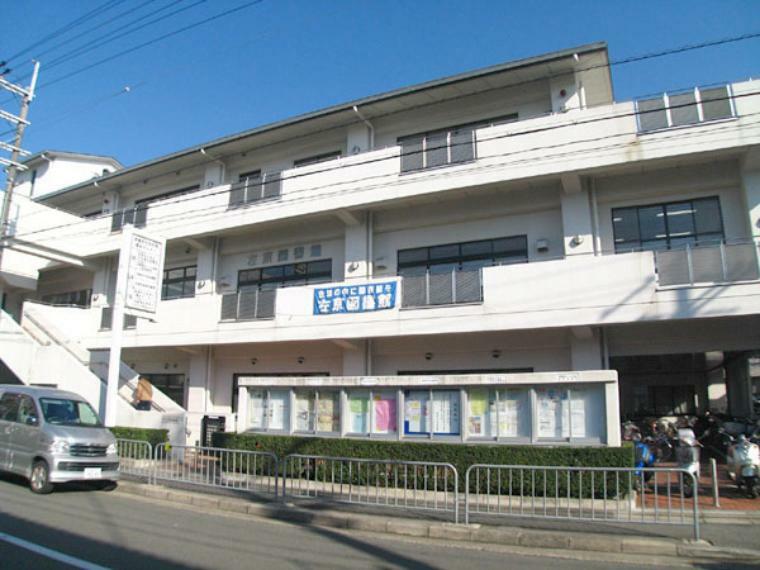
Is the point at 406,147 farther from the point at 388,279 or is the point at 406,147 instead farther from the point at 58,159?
the point at 58,159

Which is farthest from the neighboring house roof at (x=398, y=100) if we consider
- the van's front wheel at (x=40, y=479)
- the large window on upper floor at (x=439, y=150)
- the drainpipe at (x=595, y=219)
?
the van's front wheel at (x=40, y=479)

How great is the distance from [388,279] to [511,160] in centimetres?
478

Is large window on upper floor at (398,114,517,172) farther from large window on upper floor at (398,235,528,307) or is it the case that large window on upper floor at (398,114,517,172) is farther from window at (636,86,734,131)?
window at (636,86,734,131)

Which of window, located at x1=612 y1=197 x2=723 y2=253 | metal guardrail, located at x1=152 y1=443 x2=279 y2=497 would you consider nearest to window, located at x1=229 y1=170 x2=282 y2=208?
metal guardrail, located at x1=152 y1=443 x2=279 y2=497

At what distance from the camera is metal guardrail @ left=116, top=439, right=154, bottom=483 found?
491 inches

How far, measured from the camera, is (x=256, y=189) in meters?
19.8

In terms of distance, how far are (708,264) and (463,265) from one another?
6639mm

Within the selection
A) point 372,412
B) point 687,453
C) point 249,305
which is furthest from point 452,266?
point 687,453

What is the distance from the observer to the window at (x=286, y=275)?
19.8 metres

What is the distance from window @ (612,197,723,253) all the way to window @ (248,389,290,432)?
9.80m

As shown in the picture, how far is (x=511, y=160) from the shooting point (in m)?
15.5

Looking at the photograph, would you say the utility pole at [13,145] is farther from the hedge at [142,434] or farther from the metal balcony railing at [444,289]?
the metal balcony railing at [444,289]

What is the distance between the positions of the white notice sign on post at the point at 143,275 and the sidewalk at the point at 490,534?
757 centimetres

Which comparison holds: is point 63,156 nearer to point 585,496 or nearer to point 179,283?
point 179,283
